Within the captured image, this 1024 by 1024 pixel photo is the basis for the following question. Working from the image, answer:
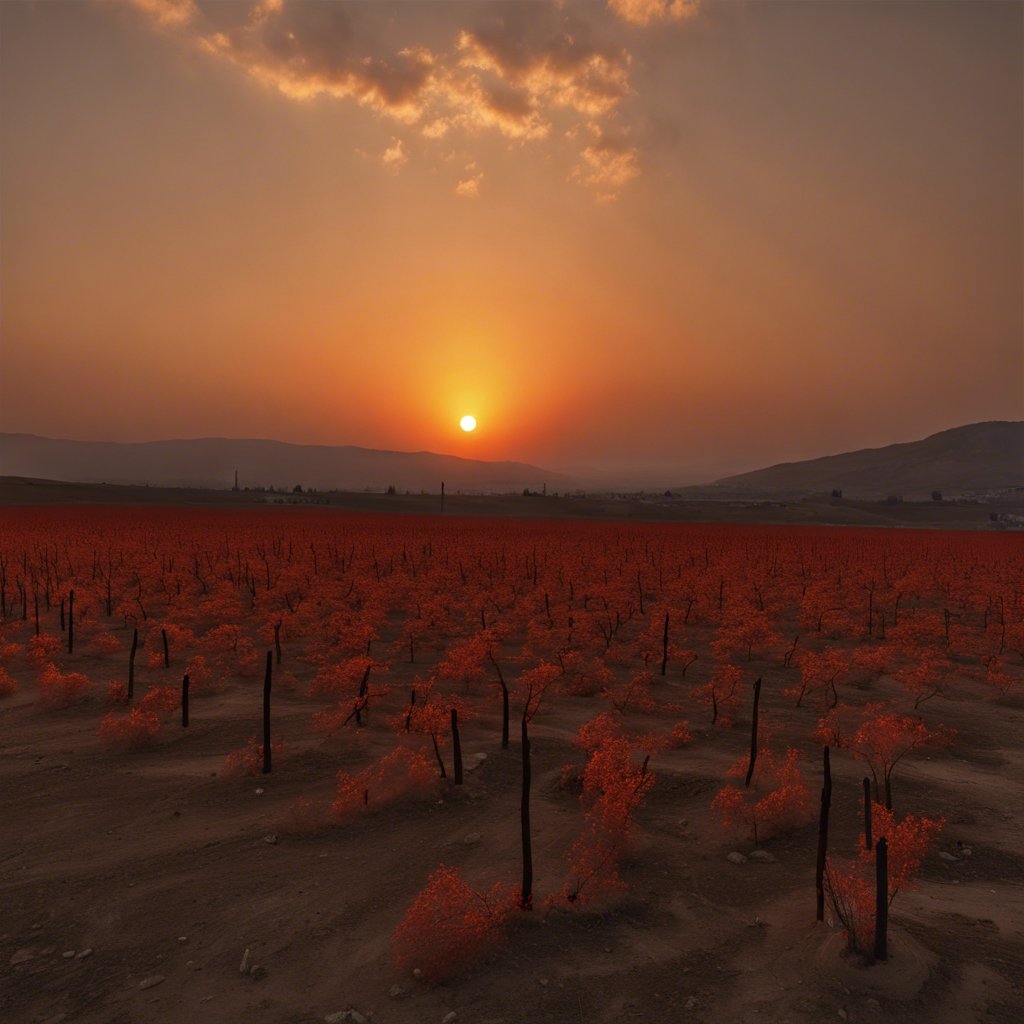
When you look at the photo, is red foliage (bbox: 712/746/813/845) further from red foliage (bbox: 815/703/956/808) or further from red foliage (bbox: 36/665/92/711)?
red foliage (bbox: 36/665/92/711)

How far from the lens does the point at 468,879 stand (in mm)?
5887

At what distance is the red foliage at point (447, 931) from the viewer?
15.6 ft

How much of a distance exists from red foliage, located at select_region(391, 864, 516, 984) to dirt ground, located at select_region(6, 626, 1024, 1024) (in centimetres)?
12

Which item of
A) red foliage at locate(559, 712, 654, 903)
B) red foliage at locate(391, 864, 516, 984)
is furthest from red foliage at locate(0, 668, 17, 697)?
red foliage at locate(559, 712, 654, 903)

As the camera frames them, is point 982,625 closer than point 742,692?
No

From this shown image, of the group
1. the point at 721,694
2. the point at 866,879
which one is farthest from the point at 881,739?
the point at 866,879

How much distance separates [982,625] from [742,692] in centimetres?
1036

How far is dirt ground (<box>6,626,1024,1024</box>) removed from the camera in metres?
4.54

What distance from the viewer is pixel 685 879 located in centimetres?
596

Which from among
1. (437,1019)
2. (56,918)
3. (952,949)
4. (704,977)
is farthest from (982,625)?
(56,918)

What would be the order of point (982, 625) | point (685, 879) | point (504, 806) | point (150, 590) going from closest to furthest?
point (685, 879), point (504, 806), point (982, 625), point (150, 590)

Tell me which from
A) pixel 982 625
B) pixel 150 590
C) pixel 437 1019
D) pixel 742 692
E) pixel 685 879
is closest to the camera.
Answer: pixel 437 1019

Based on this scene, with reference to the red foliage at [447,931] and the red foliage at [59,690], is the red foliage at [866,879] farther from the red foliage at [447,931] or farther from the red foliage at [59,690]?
the red foliage at [59,690]

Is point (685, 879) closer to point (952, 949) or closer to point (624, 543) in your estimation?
point (952, 949)
